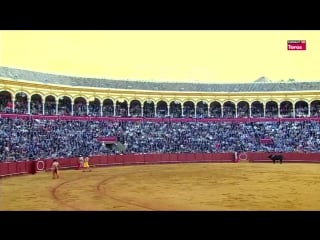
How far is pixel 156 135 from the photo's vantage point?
42.3m

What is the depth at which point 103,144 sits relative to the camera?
38.7m

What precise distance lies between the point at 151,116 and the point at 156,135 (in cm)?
464

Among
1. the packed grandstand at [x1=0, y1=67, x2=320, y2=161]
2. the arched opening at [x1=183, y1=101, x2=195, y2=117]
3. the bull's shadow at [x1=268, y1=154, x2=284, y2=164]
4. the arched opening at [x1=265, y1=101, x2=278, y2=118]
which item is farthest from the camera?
the arched opening at [x1=183, y1=101, x2=195, y2=117]

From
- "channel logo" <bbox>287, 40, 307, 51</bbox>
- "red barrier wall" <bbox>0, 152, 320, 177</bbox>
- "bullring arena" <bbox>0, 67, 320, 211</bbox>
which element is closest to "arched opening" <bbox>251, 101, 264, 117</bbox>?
"bullring arena" <bbox>0, 67, 320, 211</bbox>

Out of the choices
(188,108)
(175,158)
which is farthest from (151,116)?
(175,158)

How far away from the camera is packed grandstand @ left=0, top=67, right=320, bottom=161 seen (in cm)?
3603

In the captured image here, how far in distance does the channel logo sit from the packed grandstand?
9915mm

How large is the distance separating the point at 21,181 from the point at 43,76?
2257cm

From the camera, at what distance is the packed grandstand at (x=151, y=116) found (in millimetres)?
36031

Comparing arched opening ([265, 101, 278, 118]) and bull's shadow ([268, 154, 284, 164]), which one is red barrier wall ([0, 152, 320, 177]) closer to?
bull's shadow ([268, 154, 284, 164])

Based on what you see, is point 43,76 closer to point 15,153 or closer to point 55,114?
point 55,114

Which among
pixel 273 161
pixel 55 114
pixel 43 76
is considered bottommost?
pixel 273 161

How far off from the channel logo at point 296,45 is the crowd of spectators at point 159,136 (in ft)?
32.6
